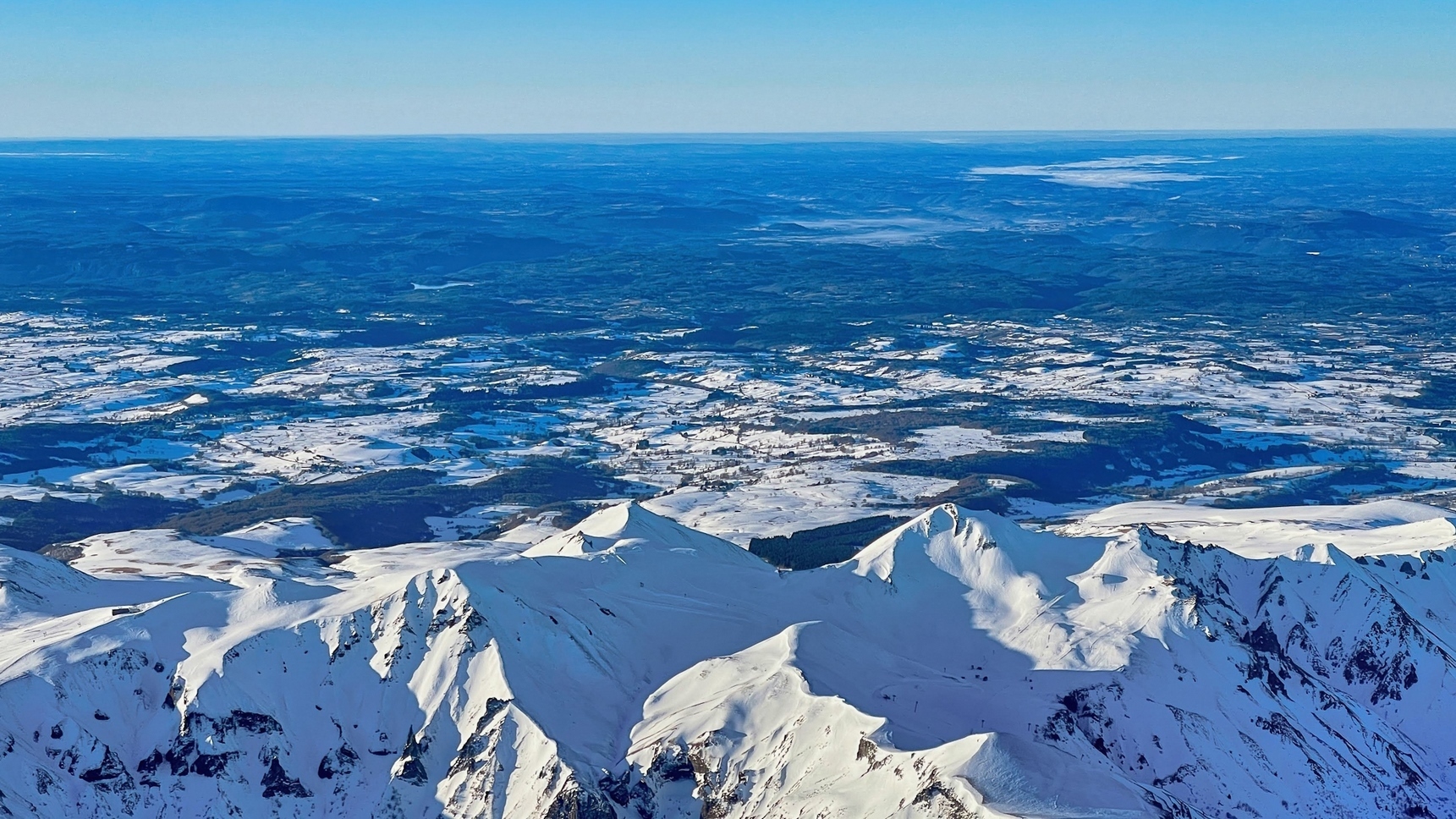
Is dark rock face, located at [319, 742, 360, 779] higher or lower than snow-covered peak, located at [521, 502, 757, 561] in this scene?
lower

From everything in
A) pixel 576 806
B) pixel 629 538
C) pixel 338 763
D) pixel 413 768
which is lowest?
pixel 338 763

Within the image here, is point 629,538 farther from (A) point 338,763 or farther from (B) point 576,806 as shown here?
(B) point 576,806

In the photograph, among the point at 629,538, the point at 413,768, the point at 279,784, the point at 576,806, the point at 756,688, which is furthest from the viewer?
the point at 629,538

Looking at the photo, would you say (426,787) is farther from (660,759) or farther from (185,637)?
(185,637)

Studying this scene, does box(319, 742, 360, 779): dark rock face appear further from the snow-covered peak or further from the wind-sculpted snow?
the snow-covered peak

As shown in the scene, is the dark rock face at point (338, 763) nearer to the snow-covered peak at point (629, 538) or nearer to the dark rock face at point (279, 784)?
the dark rock face at point (279, 784)

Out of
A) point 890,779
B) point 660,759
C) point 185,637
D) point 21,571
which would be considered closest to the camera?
point 890,779

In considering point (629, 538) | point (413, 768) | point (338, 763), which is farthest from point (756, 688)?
point (629, 538)

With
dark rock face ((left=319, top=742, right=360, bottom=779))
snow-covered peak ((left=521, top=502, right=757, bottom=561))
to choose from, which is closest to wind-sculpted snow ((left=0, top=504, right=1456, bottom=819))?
→ dark rock face ((left=319, top=742, right=360, bottom=779))

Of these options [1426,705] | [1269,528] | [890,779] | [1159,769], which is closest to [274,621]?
[890,779]
